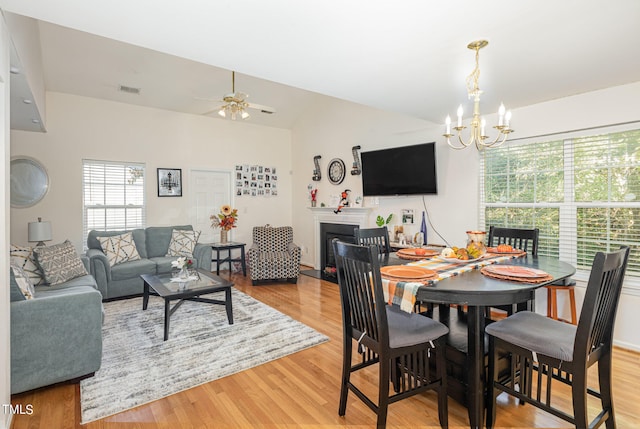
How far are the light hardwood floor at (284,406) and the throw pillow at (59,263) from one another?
5.11ft

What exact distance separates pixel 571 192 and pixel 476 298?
2.49 meters

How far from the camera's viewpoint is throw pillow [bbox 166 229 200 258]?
522cm

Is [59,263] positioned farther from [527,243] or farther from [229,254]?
[527,243]

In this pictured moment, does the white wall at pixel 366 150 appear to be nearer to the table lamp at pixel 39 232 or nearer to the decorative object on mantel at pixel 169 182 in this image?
the decorative object on mantel at pixel 169 182

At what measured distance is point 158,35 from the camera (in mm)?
2053

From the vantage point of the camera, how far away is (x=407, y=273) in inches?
75.9

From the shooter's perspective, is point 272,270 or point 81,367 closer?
point 81,367

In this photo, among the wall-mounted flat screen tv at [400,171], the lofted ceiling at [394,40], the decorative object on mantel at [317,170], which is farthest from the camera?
the decorative object on mantel at [317,170]

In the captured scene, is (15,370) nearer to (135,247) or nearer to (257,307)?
(257,307)

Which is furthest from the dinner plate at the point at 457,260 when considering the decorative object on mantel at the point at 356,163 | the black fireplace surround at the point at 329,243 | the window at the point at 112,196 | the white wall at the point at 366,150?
the window at the point at 112,196

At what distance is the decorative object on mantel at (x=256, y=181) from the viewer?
21.6 ft

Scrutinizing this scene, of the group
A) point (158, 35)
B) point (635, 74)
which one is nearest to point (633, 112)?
point (635, 74)

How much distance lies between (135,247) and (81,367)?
2793 millimetres

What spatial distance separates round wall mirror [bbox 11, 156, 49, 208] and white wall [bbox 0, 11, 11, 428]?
130 inches
